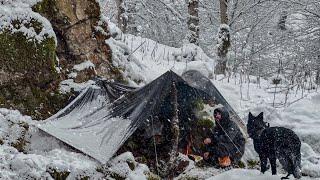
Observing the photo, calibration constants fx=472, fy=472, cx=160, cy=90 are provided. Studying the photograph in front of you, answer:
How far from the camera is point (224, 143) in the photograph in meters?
8.08

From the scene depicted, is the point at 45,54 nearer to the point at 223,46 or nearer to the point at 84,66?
the point at 84,66

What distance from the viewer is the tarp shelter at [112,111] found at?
7.20m

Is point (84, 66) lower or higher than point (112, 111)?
higher

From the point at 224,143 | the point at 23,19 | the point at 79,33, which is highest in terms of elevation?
the point at 23,19

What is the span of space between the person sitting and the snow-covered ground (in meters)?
0.29

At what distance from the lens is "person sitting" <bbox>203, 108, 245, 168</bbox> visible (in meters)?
8.06

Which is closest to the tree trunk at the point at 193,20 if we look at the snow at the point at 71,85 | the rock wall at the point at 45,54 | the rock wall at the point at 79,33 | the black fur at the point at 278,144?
the rock wall at the point at 79,33

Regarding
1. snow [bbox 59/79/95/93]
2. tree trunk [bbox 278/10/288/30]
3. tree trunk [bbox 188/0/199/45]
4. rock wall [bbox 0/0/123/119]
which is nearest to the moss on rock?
rock wall [bbox 0/0/123/119]

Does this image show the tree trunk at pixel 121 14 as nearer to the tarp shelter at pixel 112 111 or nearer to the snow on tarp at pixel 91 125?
the tarp shelter at pixel 112 111

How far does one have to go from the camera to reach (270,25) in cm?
1750

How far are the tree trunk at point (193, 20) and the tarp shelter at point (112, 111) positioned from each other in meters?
5.88

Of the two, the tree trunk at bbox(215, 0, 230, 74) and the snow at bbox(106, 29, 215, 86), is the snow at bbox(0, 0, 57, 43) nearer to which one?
the snow at bbox(106, 29, 215, 86)

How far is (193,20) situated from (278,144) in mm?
8916

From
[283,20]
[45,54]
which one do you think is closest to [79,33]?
[45,54]
